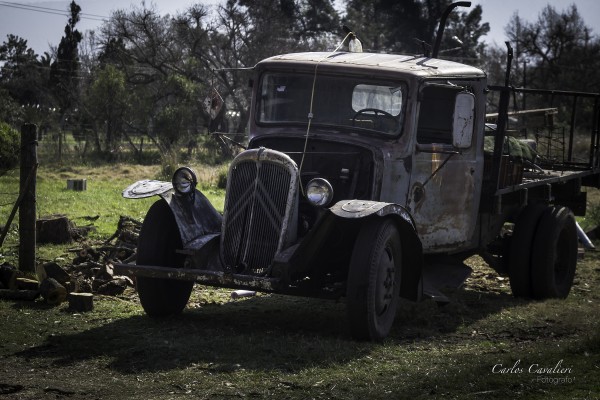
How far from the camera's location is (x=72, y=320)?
8.59 metres

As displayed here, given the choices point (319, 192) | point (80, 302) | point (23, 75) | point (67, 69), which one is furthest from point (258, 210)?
point (23, 75)

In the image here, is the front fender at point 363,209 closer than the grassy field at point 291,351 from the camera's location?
No

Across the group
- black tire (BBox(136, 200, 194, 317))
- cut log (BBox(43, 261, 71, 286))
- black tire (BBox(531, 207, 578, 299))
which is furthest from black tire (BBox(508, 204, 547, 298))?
cut log (BBox(43, 261, 71, 286))

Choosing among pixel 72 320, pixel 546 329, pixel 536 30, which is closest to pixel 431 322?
pixel 546 329

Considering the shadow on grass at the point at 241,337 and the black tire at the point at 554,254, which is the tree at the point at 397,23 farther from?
the shadow on grass at the point at 241,337

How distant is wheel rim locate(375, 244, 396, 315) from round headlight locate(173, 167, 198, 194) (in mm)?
1771

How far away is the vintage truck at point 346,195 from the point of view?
7883 millimetres

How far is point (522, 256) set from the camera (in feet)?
34.5

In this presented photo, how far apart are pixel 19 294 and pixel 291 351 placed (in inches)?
122

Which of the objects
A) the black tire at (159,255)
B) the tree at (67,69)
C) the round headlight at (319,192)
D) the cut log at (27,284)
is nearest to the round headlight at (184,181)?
the black tire at (159,255)

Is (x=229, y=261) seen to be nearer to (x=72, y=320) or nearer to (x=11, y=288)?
(x=72, y=320)

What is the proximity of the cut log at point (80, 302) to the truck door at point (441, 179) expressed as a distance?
9.45 ft
